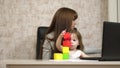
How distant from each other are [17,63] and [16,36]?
1.78 meters

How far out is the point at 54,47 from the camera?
6.65ft

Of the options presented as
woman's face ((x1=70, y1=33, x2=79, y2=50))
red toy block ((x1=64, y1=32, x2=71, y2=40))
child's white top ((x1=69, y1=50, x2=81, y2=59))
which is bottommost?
child's white top ((x1=69, y1=50, x2=81, y2=59))

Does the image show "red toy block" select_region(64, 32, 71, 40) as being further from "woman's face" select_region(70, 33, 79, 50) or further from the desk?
the desk

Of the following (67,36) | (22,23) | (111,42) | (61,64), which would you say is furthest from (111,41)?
(22,23)

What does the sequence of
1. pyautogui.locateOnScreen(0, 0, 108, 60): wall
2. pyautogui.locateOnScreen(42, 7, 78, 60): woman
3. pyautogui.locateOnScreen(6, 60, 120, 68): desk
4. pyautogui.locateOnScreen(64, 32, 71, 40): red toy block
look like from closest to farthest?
1. pyautogui.locateOnScreen(6, 60, 120, 68): desk
2. pyautogui.locateOnScreen(64, 32, 71, 40): red toy block
3. pyautogui.locateOnScreen(42, 7, 78, 60): woman
4. pyautogui.locateOnScreen(0, 0, 108, 60): wall

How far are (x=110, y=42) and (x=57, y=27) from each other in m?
0.79

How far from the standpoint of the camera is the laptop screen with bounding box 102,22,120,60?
1320 millimetres

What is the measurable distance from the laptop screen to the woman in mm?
689

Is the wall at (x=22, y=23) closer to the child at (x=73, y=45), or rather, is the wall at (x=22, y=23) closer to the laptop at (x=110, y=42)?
the child at (x=73, y=45)

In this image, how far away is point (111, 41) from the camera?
1.34 meters

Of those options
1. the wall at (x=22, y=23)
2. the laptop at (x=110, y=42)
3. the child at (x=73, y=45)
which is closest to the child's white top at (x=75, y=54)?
the child at (x=73, y=45)

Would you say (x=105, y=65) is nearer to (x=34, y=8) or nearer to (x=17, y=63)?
(x=17, y=63)

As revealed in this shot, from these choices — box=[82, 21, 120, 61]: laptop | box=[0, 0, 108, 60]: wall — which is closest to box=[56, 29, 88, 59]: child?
box=[82, 21, 120, 61]: laptop

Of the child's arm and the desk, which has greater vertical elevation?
the child's arm
